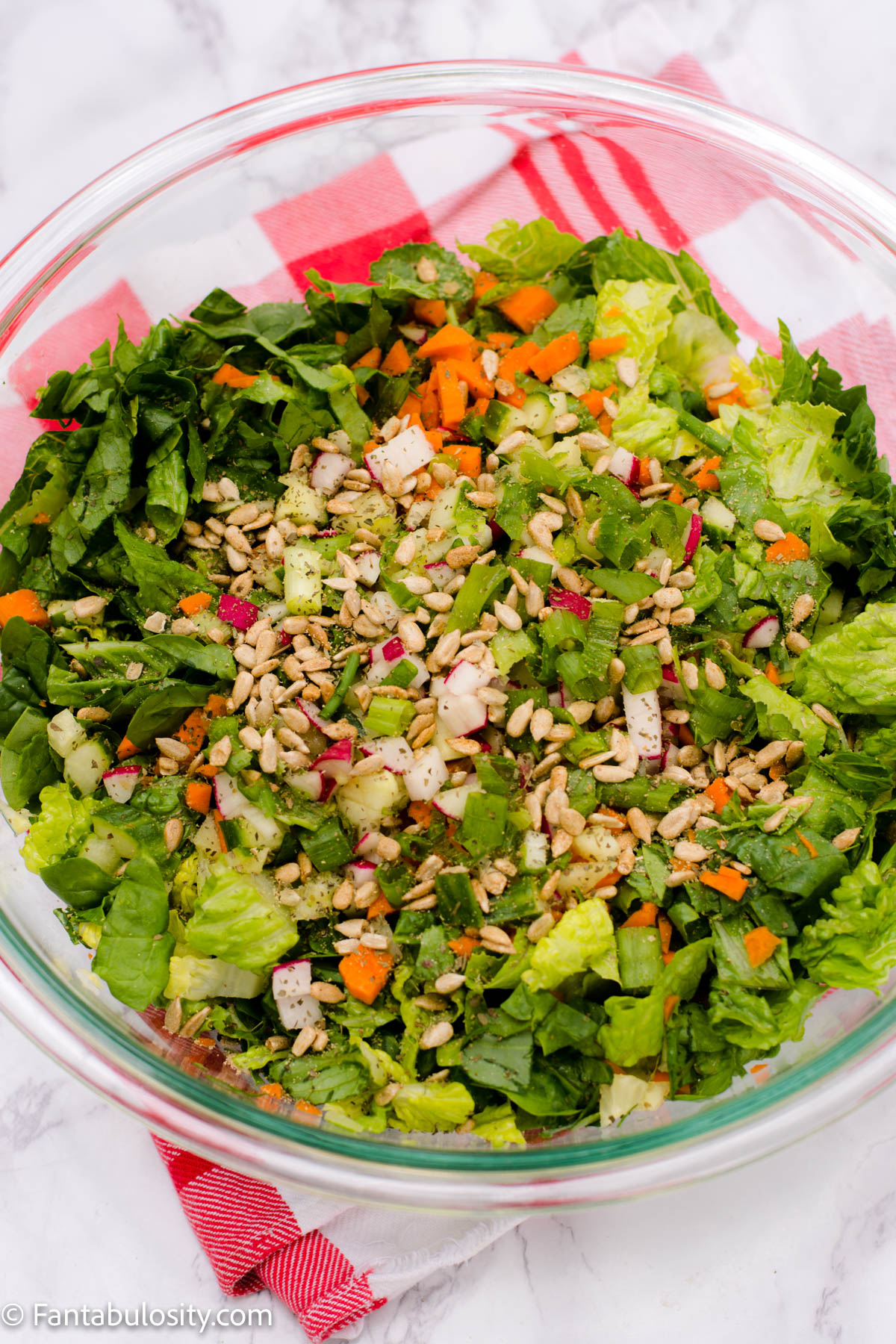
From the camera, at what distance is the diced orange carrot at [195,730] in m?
2.29

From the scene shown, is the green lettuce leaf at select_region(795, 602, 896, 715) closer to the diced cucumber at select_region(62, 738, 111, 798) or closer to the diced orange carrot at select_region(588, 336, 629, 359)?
the diced orange carrot at select_region(588, 336, 629, 359)

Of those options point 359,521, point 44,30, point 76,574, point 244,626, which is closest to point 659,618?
point 359,521

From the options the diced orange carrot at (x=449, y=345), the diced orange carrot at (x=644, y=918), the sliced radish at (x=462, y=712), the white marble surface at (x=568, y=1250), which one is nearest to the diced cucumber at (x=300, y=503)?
the diced orange carrot at (x=449, y=345)

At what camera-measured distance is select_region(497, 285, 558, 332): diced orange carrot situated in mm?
2652

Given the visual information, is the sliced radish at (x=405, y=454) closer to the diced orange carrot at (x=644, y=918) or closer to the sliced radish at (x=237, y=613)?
the sliced radish at (x=237, y=613)

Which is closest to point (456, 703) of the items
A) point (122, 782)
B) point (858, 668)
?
point (122, 782)

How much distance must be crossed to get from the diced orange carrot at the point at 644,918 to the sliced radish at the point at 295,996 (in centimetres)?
64

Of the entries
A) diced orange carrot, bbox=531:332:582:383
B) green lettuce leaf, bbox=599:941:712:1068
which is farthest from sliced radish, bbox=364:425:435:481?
green lettuce leaf, bbox=599:941:712:1068

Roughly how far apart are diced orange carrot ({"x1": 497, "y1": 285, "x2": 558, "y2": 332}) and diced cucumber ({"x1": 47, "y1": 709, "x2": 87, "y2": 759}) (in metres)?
1.45

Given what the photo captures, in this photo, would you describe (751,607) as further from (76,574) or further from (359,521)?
(76,574)

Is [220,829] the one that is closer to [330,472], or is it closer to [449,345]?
[330,472]

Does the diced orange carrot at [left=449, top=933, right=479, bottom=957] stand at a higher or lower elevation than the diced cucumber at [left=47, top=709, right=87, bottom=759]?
lower

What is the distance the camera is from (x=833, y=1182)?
254 centimetres

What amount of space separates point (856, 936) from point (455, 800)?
0.81 m
